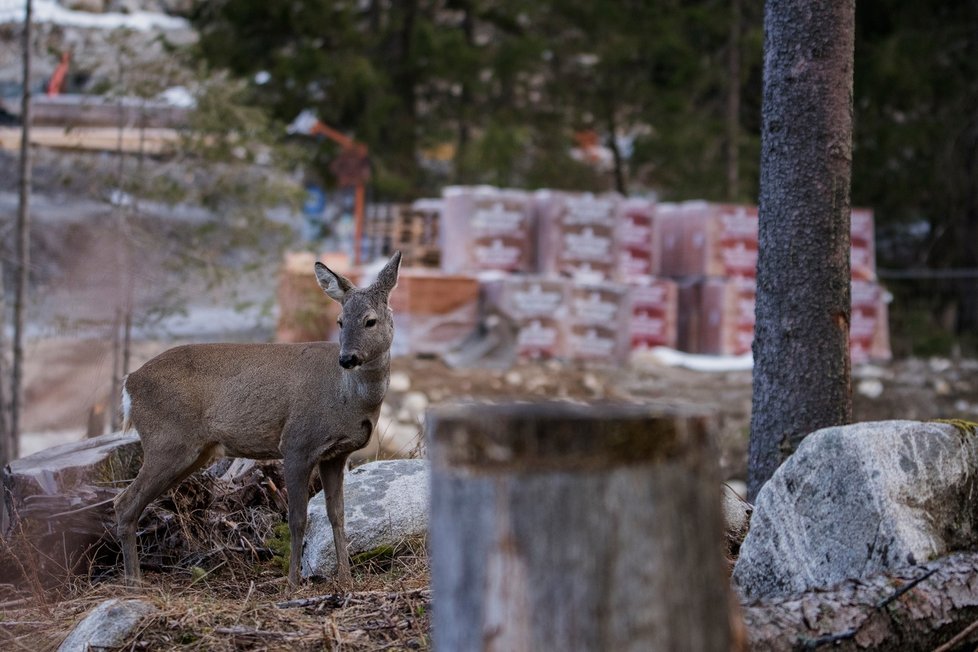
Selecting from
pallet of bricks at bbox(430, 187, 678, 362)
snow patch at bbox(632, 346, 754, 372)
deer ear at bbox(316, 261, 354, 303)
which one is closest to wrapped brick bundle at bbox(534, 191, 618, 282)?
pallet of bricks at bbox(430, 187, 678, 362)

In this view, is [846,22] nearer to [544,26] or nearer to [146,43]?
[146,43]

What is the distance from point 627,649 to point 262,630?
1.98 meters

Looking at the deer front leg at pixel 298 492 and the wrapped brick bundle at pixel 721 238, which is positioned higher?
the wrapped brick bundle at pixel 721 238

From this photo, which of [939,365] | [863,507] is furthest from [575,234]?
[863,507]

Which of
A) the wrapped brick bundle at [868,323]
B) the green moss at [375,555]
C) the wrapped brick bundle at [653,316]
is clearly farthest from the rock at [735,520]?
the wrapped brick bundle at [868,323]

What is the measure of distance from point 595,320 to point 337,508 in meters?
11.4

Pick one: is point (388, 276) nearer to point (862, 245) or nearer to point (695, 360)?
point (695, 360)

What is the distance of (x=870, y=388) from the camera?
1647cm

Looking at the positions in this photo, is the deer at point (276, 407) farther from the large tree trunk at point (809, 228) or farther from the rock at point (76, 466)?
the large tree trunk at point (809, 228)

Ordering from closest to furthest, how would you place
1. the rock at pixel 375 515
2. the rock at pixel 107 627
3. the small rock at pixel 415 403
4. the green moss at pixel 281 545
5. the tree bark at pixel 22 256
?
1. the rock at pixel 107 627
2. the rock at pixel 375 515
3. the green moss at pixel 281 545
4. the tree bark at pixel 22 256
5. the small rock at pixel 415 403

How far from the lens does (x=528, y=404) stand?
2.45 meters

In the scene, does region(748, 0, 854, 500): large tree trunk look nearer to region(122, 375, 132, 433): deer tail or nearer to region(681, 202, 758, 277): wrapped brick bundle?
region(122, 375, 132, 433): deer tail

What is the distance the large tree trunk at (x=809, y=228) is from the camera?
5.91 meters

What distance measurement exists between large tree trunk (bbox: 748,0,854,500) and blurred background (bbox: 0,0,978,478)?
225 centimetres
